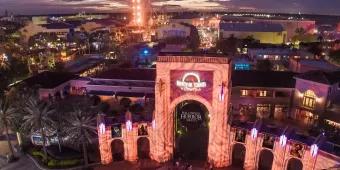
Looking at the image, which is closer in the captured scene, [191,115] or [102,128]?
[102,128]

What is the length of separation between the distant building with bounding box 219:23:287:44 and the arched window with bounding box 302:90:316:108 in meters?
77.6

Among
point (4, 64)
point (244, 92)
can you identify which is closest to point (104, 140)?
point (244, 92)

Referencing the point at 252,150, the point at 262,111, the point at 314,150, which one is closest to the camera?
the point at 314,150

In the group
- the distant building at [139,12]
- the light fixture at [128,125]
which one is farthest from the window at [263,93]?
the distant building at [139,12]

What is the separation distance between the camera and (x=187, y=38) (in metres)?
119

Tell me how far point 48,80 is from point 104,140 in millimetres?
29206

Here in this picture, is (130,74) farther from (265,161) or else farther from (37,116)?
(265,161)

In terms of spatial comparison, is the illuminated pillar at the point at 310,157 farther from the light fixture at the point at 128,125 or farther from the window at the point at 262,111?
the window at the point at 262,111

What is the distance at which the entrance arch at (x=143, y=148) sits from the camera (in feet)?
151

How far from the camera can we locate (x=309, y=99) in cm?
5525

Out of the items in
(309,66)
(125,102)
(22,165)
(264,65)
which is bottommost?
(22,165)

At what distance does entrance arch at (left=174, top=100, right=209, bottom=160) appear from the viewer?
140 feet

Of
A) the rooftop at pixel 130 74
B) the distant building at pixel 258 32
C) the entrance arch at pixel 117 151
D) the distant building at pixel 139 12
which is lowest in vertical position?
the entrance arch at pixel 117 151

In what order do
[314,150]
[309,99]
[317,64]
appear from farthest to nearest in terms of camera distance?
[317,64], [309,99], [314,150]
